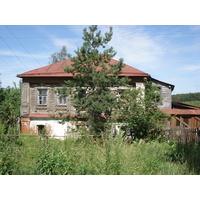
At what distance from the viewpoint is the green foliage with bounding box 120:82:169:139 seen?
886 centimetres

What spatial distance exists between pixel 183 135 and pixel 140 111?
10.5 feet

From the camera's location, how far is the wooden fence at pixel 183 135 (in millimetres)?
9703

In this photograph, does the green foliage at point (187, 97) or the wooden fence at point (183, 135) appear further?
Answer: the green foliage at point (187, 97)

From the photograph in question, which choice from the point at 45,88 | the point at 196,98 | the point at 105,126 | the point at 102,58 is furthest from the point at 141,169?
the point at 196,98

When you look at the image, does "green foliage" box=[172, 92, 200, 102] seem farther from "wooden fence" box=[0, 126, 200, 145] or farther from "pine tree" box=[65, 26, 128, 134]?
"pine tree" box=[65, 26, 128, 134]

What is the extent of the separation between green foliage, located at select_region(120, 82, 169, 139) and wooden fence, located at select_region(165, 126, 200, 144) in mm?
1415

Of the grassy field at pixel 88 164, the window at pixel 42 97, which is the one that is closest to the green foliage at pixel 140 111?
the grassy field at pixel 88 164

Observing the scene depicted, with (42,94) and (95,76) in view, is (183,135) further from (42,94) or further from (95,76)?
(42,94)

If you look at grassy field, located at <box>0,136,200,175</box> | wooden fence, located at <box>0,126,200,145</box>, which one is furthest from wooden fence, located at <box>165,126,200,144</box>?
grassy field, located at <box>0,136,200,175</box>

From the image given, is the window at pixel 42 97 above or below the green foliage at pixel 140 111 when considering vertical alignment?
above

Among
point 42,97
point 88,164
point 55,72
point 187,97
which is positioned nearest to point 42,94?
point 42,97

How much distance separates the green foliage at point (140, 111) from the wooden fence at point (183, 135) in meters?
1.41

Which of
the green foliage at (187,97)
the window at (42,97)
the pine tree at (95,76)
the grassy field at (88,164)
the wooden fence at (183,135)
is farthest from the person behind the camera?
the green foliage at (187,97)

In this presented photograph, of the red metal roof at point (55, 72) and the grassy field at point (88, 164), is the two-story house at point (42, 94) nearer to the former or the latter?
the red metal roof at point (55, 72)
